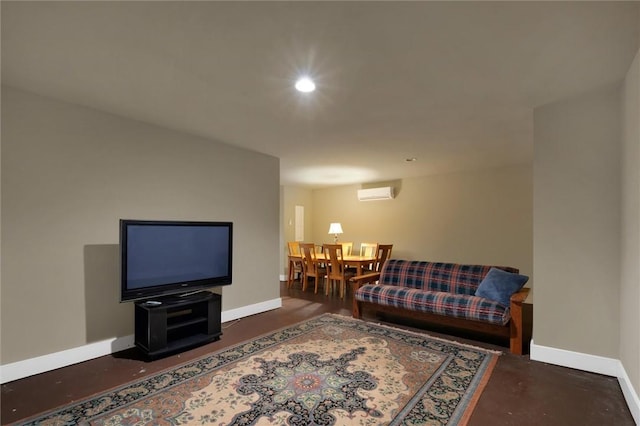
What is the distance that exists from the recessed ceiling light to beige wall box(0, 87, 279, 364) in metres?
1.82

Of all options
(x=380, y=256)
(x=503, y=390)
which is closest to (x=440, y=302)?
(x=503, y=390)

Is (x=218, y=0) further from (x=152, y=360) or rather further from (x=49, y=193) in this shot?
(x=152, y=360)

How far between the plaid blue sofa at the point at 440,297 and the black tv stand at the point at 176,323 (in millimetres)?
1845

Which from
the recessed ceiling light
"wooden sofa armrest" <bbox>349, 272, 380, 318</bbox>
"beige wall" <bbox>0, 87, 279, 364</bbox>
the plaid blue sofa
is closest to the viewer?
the recessed ceiling light

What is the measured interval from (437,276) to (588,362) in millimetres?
1822

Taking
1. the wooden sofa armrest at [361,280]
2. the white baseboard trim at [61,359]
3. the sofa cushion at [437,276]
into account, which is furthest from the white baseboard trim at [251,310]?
the sofa cushion at [437,276]

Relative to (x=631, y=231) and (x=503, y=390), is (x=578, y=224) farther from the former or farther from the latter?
(x=503, y=390)

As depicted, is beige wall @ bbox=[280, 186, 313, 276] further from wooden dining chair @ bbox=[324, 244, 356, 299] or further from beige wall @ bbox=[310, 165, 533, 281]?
wooden dining chair @ bbox=[324, 244, 356, 299]

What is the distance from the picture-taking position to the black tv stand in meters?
2.81

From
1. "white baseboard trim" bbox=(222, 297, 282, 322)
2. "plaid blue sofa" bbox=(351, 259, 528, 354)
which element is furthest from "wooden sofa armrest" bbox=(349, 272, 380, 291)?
"white baseboard trim" bbox=(222, 297, 282, 322)

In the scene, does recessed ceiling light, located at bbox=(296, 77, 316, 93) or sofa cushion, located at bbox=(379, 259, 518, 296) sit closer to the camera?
recessed ceiling light, located at bbox=(296, 77, 316, 93)

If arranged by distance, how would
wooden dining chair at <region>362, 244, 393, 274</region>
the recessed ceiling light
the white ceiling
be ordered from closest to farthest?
the white ceiling < the recessed ceiling light < wooden dining chair at <region>362, 244, 393, 274</region>

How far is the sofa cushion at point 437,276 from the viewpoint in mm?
3973

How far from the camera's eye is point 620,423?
1910 mm
